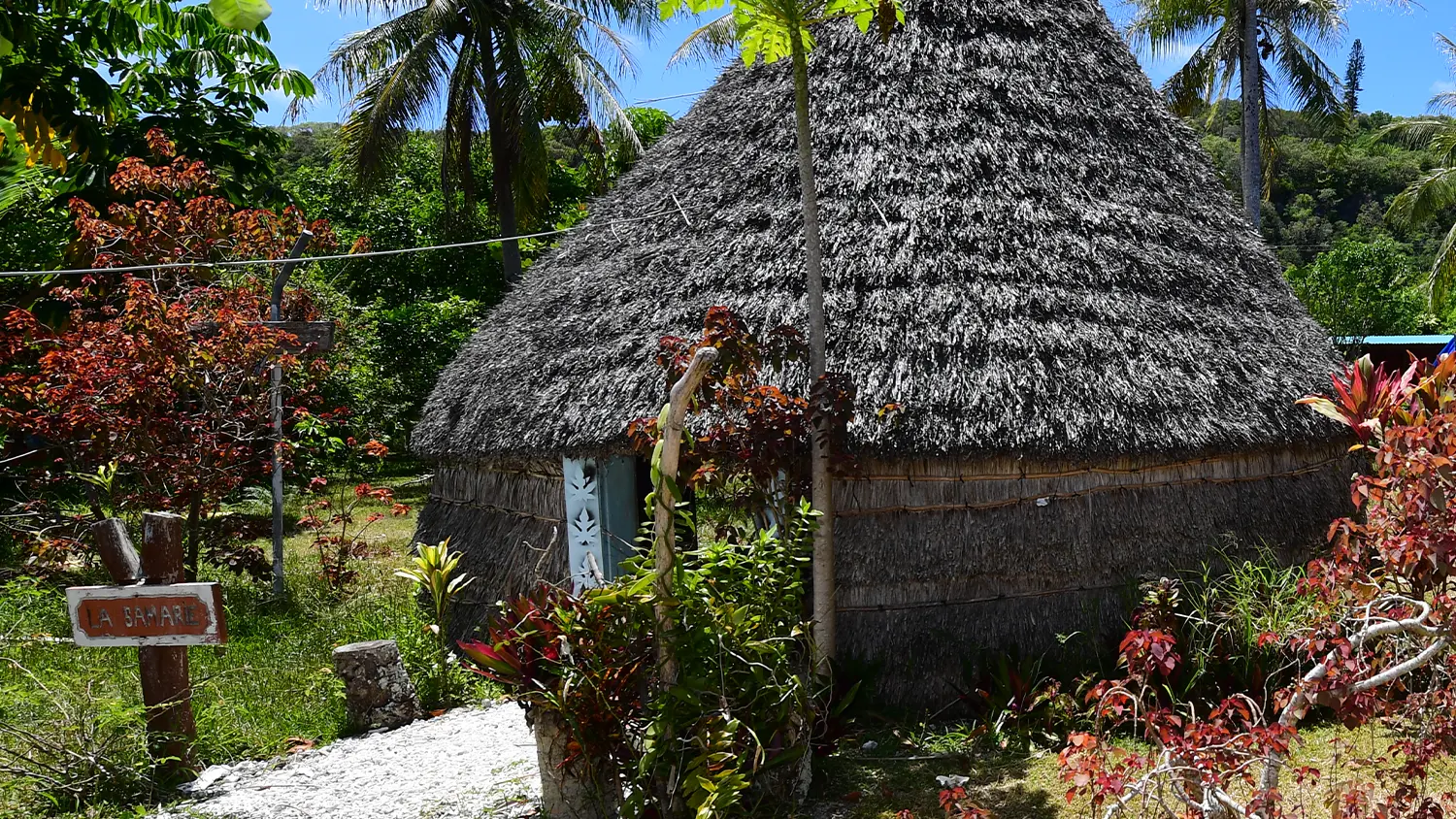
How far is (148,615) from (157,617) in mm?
51

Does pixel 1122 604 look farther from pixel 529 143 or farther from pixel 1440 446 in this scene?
pixel 529 143

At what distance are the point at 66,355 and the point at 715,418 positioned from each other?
17.1 ft

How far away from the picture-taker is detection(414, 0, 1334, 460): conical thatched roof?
568 centimetres

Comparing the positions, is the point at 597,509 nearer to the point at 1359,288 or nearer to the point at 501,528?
the point at 501,528

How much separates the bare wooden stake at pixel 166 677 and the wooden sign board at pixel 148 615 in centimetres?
12

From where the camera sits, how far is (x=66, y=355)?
7.73 m

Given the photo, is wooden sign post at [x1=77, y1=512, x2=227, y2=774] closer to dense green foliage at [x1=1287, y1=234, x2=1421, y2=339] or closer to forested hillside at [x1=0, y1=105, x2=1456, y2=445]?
forested hillside at [x1=0, y1=105, x2=1456, y2=445]

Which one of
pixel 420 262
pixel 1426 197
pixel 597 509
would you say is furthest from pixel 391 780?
pixel 1426 197

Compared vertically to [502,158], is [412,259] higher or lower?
lower

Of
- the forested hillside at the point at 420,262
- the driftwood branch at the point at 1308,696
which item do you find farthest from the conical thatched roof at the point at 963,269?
the forested hillside at the point at 420,262

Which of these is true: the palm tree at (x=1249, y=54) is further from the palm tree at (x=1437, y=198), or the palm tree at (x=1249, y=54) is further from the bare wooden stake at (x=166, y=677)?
the bare wooden stake at (x=166, y=677)

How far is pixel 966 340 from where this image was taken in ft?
18.7

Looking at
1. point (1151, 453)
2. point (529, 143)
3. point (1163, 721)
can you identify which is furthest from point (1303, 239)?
point (1163, 721)

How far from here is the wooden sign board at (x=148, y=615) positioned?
4926 mm
